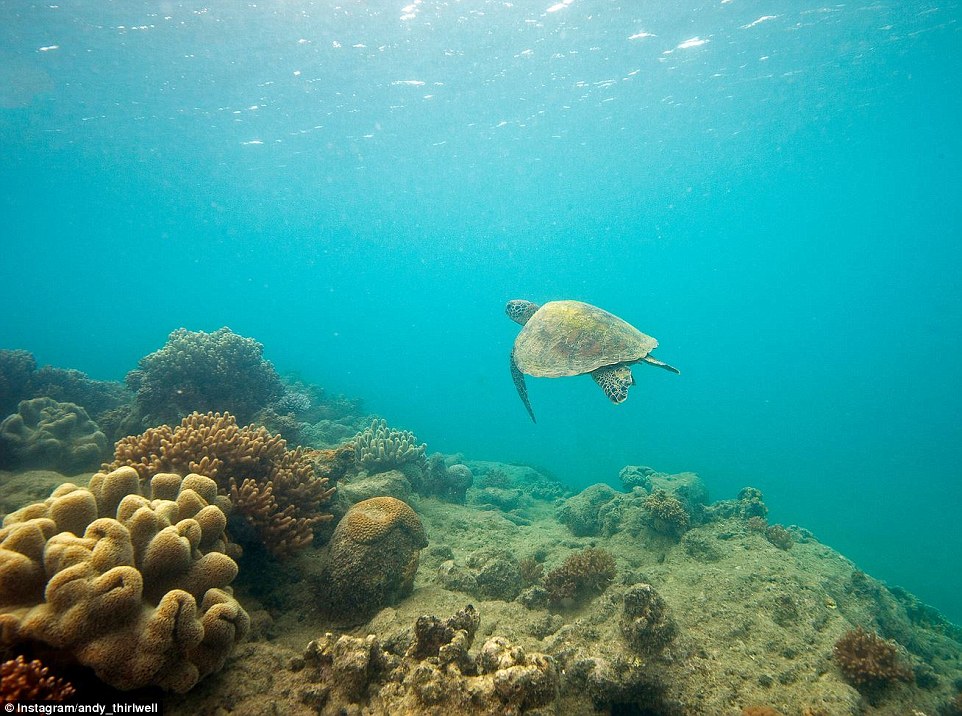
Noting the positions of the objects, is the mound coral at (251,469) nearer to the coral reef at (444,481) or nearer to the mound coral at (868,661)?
the coral reef at (444,481)

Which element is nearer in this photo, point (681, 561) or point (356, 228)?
point (681, 561)

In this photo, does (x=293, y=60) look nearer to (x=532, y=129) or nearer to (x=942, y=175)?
(x=532, y=129)

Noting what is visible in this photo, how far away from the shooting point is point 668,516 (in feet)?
23.6

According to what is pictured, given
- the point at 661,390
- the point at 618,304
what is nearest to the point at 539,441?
the point at 661,390

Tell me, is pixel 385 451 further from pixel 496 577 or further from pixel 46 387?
pixel 46 387

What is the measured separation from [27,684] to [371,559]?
276 cm

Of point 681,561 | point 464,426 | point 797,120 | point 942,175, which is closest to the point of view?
point 681,561

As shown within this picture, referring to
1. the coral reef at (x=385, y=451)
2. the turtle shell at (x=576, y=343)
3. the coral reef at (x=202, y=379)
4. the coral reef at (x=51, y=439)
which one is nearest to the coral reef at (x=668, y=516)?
the turtle shell at (x=576, y=343)

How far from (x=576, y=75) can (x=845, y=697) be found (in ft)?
123

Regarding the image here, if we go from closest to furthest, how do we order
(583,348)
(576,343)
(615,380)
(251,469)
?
(251,469), (615,380), (583,348), (576,343)

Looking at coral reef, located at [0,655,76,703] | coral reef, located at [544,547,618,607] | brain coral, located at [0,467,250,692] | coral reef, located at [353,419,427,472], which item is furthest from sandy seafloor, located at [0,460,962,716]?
coral reef, located at [353,419,427,472]

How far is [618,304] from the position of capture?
509 feet

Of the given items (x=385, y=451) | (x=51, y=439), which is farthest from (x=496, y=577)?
(x=51, y=439)

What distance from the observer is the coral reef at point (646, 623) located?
12.9 ft
